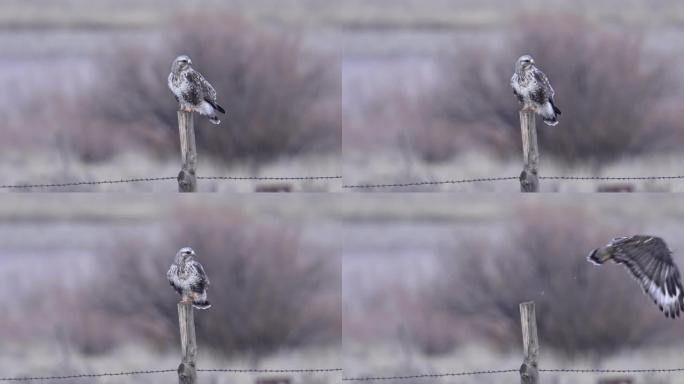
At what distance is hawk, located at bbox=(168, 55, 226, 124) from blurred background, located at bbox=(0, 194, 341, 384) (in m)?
0.62

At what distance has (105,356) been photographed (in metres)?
8.43

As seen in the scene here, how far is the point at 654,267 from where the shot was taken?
7.73 metres

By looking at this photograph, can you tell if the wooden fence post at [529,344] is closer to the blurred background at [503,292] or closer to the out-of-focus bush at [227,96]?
the blurred background at [503,292]

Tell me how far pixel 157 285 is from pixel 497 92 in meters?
2.48

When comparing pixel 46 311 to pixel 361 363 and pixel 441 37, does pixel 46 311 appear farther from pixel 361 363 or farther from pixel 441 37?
pixel 441 37

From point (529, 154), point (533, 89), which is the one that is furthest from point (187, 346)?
point (533, 89)

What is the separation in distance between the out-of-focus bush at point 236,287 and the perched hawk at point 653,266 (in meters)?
1.80

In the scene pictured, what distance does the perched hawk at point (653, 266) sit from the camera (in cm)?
768

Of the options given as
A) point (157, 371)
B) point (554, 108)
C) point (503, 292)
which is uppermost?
point (554, 108)

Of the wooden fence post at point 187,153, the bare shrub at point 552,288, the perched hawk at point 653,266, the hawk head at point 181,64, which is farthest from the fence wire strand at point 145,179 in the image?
the perched hawk at point 653,266

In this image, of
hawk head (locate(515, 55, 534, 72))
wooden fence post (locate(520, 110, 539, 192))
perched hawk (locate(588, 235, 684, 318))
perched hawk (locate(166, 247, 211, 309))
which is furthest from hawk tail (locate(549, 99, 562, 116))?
perched hawk (locate(166, 247, 211, 309))

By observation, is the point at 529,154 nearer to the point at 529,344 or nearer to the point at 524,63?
the point at 524,63

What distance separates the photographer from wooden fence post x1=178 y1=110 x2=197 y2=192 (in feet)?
26.9

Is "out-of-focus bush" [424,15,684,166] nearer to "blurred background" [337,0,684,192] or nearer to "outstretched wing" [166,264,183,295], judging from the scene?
"blurred background" [337,0,684,192]
